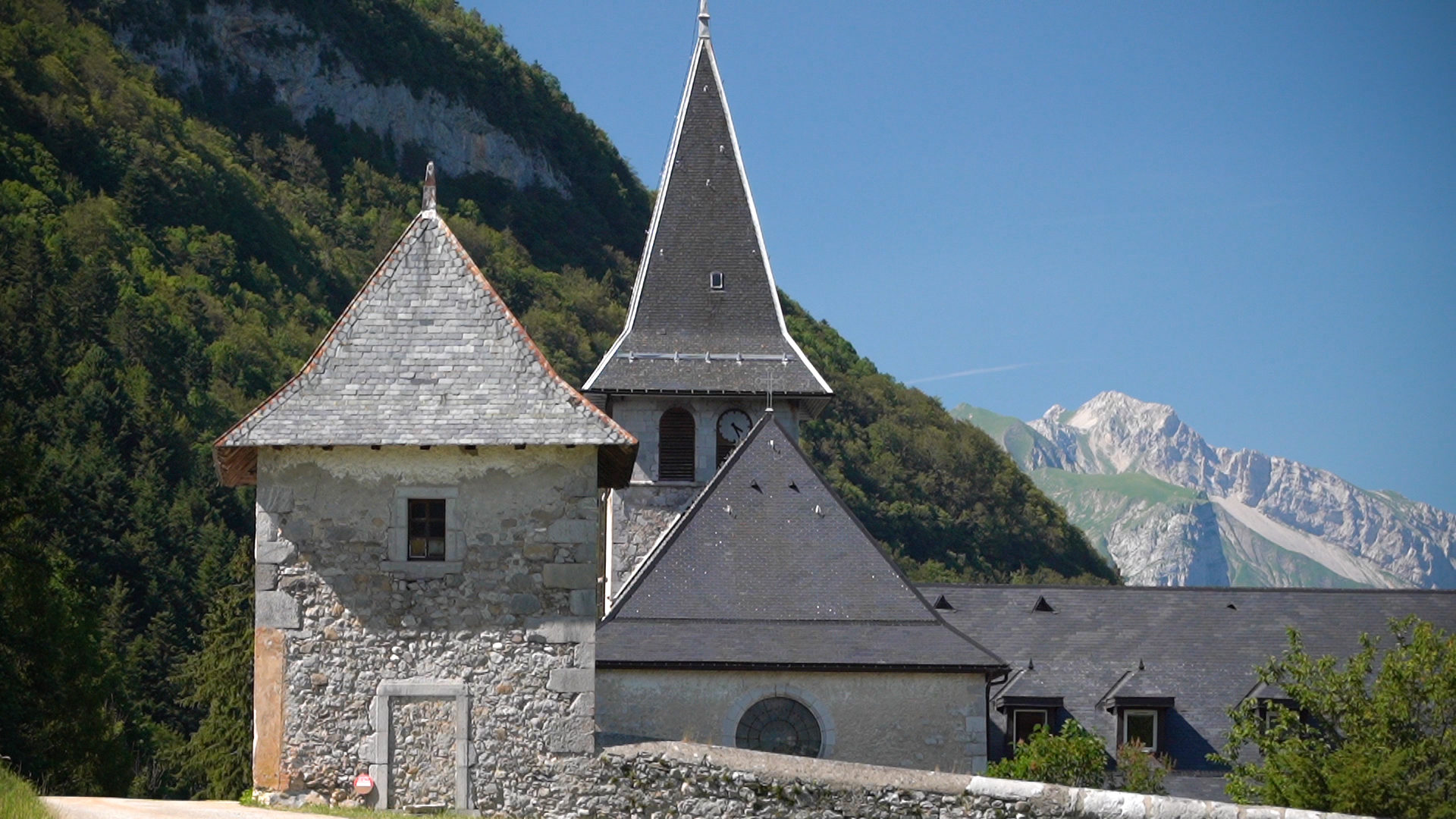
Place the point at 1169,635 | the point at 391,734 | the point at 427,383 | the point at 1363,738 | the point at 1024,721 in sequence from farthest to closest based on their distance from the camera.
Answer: the point at 1169,635 < the point at 1024,721 < the point at 1363,738 < the point at 427,383 < the point at 391,734

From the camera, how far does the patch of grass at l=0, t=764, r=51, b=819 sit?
41.1 ft

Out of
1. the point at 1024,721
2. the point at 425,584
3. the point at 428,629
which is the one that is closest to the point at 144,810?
the point at 428,629

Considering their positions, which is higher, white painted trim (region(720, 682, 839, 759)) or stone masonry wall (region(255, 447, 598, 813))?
stone masonry wall (region(255, 447, 598, 813))

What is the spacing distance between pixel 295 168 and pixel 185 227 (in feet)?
61.0

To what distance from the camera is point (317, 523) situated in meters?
17.1

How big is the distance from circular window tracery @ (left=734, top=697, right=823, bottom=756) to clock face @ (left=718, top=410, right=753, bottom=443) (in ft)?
30.4

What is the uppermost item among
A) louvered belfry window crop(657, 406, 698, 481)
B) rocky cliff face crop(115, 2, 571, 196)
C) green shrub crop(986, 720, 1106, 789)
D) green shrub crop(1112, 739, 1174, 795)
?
rocky cliff face crop(115, 2, 571, 196)

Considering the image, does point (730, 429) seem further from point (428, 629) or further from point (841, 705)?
point (428, 629)

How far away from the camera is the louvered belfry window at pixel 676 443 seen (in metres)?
32.5

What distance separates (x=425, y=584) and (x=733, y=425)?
1587 cm

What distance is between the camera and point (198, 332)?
68938mm

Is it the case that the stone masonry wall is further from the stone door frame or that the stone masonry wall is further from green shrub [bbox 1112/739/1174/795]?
green shrub [bbox 1112/739/1174/795]

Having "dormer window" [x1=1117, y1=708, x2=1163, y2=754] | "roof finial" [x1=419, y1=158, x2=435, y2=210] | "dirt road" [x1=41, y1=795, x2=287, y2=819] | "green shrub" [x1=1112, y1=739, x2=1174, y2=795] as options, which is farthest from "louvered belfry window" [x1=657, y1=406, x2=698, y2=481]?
"dirt road" [x1=41, y1=795, x2=287, y2=819]

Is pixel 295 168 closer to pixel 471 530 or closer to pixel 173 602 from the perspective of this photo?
pixel 173 602
